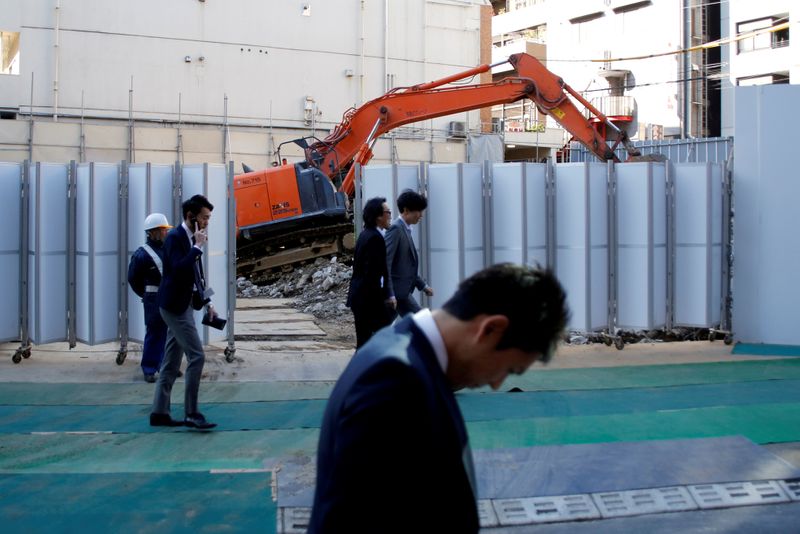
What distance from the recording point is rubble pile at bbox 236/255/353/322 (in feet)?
47.4

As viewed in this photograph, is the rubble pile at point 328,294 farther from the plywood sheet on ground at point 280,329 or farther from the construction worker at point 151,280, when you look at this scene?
the construction worker at point 151,280

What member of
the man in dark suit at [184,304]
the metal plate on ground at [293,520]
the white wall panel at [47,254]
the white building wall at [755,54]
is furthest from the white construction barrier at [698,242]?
the white building wall at [755,54]

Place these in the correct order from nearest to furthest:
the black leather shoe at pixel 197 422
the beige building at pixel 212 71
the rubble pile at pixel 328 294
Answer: the black leather shoe at pixel 197 422
the rubble pile at pixel 328 294
the beige building at pixel 212 71

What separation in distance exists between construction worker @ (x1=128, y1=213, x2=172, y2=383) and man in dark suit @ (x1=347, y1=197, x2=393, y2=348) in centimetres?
199

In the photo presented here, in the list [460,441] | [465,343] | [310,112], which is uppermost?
[310,112]

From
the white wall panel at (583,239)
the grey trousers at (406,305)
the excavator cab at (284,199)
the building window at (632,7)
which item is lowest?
the grey trousers at (406,305)

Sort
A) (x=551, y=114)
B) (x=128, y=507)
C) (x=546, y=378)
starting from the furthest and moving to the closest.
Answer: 1. (x=551, y=114)
2. (x=546, y=378)
3. (x=128, y=507)

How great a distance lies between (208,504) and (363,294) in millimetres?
2730

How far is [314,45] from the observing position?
3250 cm

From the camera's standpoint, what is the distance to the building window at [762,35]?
3708cm

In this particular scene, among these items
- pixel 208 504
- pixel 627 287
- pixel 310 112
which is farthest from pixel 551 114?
pixel 310 112

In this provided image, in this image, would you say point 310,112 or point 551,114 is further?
point 310,112

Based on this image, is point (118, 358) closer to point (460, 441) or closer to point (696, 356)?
point (696, 356)

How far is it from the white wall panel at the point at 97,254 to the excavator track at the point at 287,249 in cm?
867
